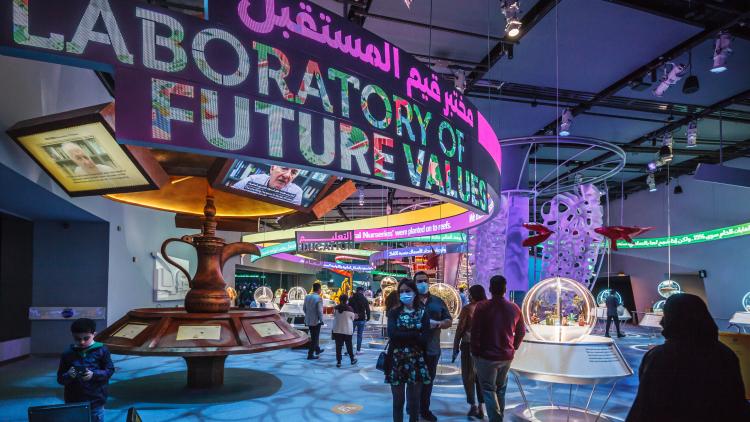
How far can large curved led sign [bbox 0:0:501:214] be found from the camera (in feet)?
8.25

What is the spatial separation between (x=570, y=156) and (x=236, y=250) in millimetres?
13120

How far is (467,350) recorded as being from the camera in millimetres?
6219

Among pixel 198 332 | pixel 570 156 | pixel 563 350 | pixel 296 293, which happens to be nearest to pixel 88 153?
pixel 198 332

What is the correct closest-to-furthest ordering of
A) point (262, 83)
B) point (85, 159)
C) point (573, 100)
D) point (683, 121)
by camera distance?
point (262, 83)
point (85, 159)
point (573, 100)
point (683, 121)

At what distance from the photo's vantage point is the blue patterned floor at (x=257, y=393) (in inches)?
225

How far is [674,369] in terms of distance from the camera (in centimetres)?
216

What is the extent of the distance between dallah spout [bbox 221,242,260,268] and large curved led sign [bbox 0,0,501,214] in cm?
345

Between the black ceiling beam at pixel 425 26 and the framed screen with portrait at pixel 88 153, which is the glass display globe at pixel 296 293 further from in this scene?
the framed screen with portrait at pixel 88 153

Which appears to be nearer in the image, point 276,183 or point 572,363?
point 572,363

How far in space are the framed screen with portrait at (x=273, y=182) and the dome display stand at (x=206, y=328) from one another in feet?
3.88

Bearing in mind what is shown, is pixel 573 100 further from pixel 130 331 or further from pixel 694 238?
pixel 694 238

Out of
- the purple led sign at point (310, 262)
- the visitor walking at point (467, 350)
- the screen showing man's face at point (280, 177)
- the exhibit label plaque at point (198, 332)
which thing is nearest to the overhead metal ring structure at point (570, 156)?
the visitor walking at point (467, 350)

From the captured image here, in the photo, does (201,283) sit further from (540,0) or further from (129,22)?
(540,0)

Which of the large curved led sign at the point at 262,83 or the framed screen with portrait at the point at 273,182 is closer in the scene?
the large curved led sign at the point at 262,83
